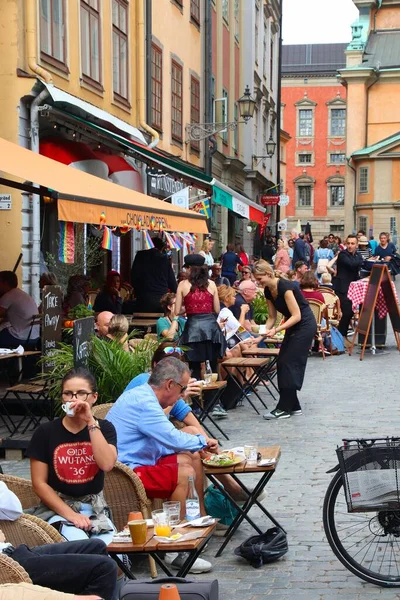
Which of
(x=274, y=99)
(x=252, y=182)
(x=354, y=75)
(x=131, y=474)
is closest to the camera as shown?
(x=131, y=474)

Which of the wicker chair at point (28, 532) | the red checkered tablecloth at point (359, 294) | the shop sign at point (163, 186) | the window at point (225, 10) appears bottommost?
the wicker chair at point (28, 532)

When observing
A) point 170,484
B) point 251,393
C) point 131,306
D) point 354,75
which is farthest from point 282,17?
point 170,484

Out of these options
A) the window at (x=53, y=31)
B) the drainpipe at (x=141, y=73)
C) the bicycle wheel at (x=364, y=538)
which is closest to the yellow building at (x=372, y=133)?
the drainpipe at (x=141, y=73)

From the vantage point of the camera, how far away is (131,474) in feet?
19.9

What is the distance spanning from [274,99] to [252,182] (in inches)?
457

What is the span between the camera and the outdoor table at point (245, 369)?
37.7 ft

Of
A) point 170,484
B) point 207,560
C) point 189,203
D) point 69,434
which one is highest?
point 189,203

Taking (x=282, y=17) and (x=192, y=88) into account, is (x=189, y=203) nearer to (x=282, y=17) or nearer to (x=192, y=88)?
(x=192, y=88)

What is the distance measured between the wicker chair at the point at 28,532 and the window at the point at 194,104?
2202 cm

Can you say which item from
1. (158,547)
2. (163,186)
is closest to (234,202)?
(163,186)

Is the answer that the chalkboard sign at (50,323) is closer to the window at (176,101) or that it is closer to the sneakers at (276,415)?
the sneakers at (276,415)

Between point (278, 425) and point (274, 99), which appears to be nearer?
point (278, 425)

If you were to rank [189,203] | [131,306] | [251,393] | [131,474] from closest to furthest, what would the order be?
1. [131,474]
2. [251,393]
3. [131,306]
4. [189,203]

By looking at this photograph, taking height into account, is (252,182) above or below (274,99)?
below
